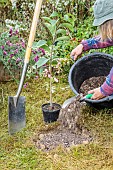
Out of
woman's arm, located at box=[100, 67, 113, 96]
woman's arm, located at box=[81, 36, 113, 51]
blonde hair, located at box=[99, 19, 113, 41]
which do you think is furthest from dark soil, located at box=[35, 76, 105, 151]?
blonde hair, located at box=[99, 19, 113, 41]

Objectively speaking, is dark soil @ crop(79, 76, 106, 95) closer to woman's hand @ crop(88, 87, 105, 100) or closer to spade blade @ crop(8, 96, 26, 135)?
woman's hand @ crop(88, 87, 105, 100)

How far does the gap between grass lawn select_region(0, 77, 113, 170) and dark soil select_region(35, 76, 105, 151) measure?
0.17 feet

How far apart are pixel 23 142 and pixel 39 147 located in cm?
14

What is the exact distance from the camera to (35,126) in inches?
112

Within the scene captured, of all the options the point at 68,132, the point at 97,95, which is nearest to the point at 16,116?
the point at 68,132

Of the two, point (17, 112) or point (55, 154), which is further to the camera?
point (17, 112)

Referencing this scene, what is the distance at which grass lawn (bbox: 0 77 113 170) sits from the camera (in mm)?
2408

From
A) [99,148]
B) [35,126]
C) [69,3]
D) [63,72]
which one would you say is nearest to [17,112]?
[35,126]

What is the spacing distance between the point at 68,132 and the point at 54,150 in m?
0.22

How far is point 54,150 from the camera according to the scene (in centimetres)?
253

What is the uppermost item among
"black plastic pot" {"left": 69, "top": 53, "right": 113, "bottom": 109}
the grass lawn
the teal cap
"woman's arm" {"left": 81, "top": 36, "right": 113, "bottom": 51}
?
the teal cap

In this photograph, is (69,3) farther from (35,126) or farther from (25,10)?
(35,126)

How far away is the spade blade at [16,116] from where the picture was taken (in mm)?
2740

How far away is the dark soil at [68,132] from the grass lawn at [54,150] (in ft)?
0.17
